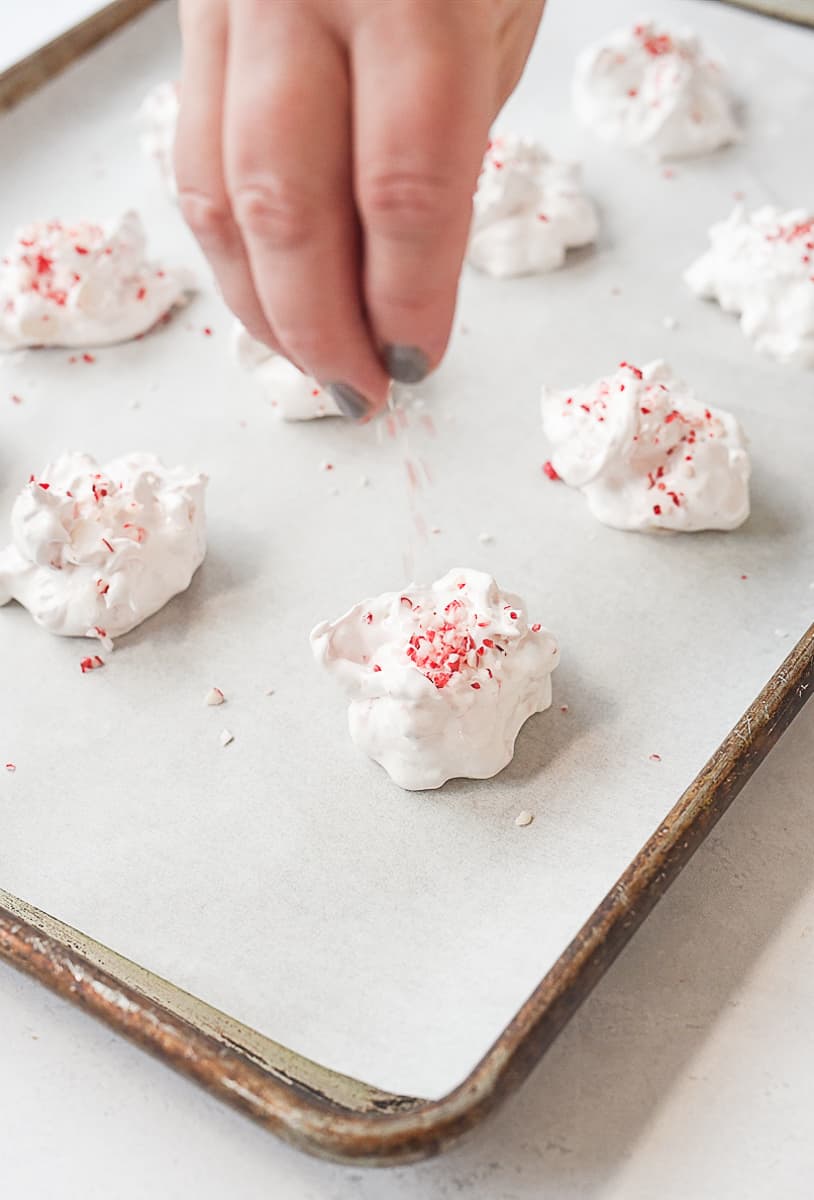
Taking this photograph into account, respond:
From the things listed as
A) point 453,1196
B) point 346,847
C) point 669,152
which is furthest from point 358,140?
point 669,152

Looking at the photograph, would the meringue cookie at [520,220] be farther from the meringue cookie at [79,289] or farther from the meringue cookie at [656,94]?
the meringue cookie at [79,289]

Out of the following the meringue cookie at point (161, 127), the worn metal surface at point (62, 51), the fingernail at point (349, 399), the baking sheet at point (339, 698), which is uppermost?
the fingernail at point (349, 399)

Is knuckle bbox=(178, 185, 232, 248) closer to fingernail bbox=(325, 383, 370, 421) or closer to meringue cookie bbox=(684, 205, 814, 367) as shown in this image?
fingernail bbox=(325, 383, 370, 421)

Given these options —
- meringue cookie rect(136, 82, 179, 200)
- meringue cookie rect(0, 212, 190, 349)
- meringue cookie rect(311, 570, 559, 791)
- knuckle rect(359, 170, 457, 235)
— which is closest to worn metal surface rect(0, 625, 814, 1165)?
meringue cookie rect(311, 570, 559, 791)

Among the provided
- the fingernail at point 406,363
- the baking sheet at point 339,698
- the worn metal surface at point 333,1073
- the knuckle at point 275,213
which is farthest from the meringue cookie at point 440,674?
the knuckle at point 275,213

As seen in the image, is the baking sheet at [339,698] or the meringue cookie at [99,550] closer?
the baking sheet at [339,698]

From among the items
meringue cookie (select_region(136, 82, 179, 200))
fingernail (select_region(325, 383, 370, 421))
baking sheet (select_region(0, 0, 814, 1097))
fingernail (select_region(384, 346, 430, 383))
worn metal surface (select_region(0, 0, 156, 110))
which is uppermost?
fingernail (select_region(384, 346, 430, 383))

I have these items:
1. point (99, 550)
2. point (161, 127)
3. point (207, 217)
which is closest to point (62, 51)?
point (161, 127)
